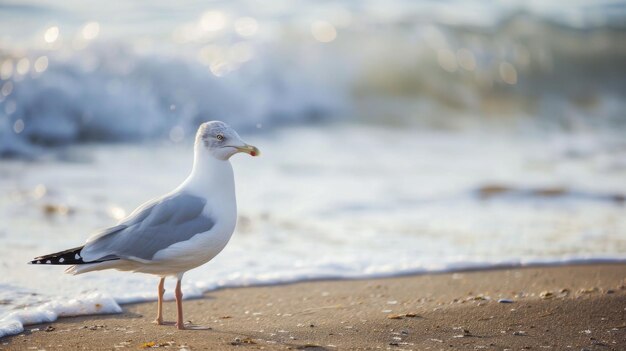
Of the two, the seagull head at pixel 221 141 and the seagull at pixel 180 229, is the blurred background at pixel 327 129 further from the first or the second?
the seagull head at pixel 221 141

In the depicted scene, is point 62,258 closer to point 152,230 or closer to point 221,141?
point 152,230

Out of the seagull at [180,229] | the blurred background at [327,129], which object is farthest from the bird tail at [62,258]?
the blurred background at [327,129]

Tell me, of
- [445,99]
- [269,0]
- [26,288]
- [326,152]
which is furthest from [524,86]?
[26,288]

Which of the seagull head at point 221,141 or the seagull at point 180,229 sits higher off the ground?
the seagull head at point 221,141

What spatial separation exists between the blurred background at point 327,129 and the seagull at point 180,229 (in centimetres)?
59

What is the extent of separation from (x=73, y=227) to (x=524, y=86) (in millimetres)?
11165

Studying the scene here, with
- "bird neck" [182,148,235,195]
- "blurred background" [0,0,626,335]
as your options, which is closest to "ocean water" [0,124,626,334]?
"blurred background" [0,0,626,335]

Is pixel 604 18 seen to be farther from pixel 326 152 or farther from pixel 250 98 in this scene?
pixel 326 152

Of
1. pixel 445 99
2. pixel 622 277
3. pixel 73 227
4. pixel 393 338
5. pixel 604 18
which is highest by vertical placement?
pixel 604 18

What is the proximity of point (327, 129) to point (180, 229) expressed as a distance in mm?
8551

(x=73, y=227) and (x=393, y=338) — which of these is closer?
(x=393, y=338)

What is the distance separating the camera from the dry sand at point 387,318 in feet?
13.8

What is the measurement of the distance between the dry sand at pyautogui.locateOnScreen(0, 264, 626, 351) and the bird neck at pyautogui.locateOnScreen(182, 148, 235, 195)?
27.8 inches

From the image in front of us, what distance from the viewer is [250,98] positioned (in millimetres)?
13695
